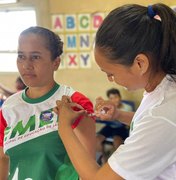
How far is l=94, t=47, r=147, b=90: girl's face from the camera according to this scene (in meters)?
0.81

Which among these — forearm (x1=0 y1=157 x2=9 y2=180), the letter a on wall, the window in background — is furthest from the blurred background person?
forearm (x1=0 y1=157 x2=9 y2=180)

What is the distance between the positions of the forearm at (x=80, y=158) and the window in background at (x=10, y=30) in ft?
10.8

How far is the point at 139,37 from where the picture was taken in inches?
30.9

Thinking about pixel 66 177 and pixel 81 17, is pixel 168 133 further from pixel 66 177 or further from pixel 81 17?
pixel 81 17

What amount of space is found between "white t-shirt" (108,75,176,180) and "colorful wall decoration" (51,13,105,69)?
3.12 m

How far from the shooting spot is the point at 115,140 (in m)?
3.51

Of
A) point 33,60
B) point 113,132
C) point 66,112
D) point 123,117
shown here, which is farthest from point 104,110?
point 113,132

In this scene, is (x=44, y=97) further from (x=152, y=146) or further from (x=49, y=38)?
(x=152, y=146)

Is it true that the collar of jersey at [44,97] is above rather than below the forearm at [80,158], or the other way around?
below

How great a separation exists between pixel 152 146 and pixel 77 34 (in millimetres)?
3297

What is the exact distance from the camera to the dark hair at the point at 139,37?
0.79 metres

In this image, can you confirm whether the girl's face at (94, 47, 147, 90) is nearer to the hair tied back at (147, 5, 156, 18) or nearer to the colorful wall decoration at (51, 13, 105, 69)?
the hair tied back at (147, 5, 156, 18)

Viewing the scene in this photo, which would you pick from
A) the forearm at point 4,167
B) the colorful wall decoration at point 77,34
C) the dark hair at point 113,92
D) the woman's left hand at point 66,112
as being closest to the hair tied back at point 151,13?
the woman's left hand at point 66,112

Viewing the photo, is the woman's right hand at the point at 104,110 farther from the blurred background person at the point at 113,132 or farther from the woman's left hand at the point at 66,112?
the blurred background person at the point at 113,132
